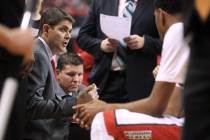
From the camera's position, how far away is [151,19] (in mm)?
4891

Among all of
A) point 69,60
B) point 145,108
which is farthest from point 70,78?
point 145,108

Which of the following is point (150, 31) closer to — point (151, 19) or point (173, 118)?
point (151, 19)

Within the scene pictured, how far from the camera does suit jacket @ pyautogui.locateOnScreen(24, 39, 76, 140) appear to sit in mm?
4262

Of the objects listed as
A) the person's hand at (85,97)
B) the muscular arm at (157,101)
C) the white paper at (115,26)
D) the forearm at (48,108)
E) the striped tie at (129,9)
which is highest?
the striped tie at (129,9)

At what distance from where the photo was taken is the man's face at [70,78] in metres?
5.06

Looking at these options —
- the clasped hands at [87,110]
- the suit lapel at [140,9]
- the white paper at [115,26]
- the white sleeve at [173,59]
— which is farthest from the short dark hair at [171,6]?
the suit lapel at [140,9]

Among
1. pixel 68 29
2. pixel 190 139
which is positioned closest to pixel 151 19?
pixel 68 29

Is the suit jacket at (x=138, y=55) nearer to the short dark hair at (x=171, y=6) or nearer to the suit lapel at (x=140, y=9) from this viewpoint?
the suit lapel at (x=140, y=9)

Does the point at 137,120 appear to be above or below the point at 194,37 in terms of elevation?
below

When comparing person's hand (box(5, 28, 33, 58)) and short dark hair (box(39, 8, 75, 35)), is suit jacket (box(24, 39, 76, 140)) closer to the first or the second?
short dark hair (box(39, 8, 75, 35))

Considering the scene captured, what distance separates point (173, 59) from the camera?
3.56 m

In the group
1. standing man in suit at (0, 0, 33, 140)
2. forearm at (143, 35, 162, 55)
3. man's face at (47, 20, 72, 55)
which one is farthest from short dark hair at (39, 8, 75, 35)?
standing man in suit at (0, 0, 33, 140)

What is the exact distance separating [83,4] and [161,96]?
30.8 ft

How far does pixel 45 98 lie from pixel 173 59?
113 centimetres
